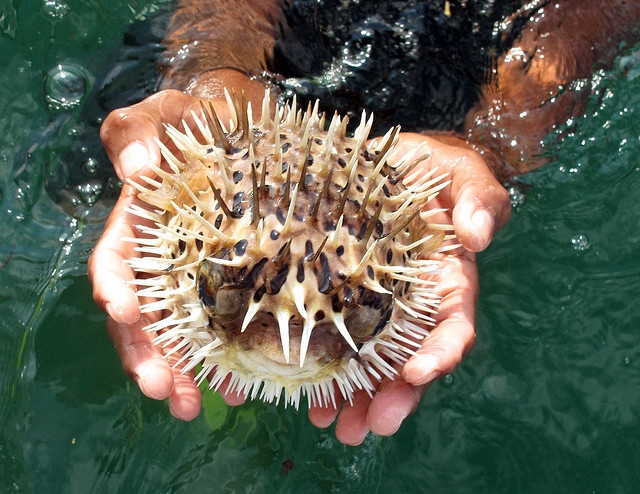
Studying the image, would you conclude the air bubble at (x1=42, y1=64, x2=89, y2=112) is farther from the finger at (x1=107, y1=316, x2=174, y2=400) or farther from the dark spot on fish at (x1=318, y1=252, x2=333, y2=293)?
the dark spot on fish at (x1=318, y1=252, x2=333, y2=293)

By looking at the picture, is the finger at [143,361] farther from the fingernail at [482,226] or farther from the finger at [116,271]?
the fingernail at [482,226]

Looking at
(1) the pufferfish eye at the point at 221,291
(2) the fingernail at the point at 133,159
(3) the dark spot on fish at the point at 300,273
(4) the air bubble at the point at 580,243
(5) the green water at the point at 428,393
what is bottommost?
(5) the green water at the point at 428,393

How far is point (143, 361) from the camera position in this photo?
1.88 meters

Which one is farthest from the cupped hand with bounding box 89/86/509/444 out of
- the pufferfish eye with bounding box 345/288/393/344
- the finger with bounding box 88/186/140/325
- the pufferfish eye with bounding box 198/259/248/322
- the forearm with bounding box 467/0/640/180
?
the forearm with bounding box 467/0/640/180

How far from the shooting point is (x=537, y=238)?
9.64 feet

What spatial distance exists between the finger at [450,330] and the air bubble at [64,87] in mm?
1838

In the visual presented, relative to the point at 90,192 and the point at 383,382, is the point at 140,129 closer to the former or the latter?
the point at 90,192

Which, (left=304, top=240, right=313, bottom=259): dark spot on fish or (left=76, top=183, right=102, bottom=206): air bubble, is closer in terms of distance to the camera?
(left=304, top=240, right=313, bottom=259): dark spot on fish

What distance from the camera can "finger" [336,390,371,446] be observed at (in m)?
2.02

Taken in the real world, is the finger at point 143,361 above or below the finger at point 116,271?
below

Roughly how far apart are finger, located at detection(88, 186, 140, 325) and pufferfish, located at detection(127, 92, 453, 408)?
0.07 m

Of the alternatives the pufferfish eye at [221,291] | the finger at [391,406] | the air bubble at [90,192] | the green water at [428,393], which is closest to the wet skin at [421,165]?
the finger at [391,406]

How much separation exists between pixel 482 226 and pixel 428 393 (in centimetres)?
109

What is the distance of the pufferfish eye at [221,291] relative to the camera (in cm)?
148
